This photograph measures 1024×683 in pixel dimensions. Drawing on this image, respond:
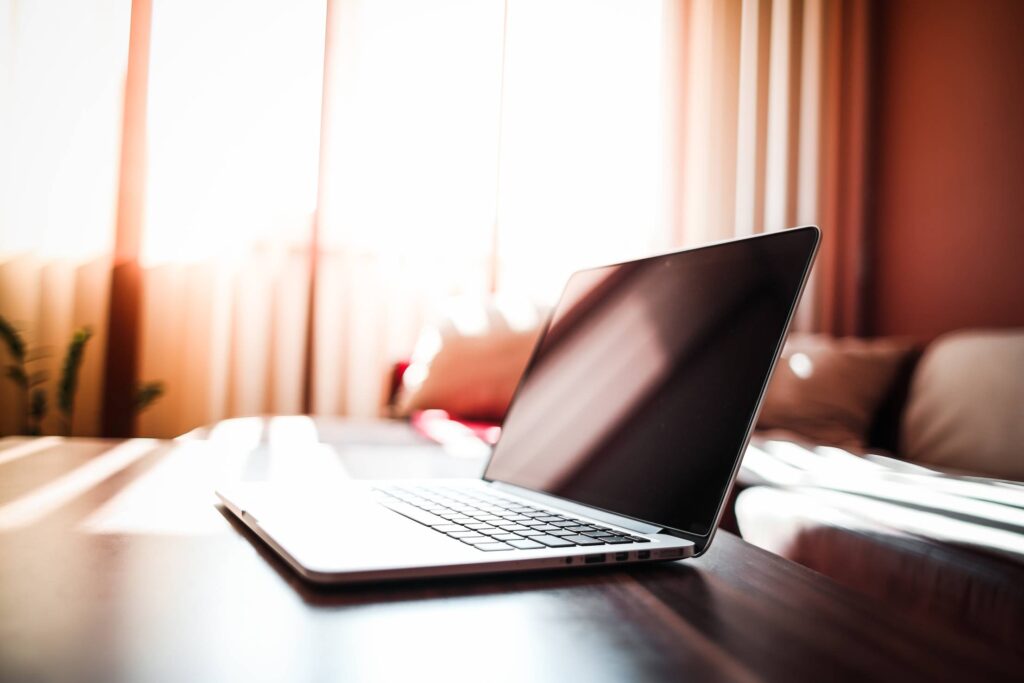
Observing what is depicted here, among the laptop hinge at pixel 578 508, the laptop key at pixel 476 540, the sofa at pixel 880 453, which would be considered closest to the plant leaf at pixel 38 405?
the sofa at pixel 880 453

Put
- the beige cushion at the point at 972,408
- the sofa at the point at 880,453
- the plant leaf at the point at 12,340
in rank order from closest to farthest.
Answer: the sofa at the point at 880,453, the beige cushion at the point at 972,408, the plant leaf at the point at 12,340

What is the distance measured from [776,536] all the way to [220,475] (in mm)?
714

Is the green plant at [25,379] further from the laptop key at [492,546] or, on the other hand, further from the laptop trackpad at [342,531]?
the laptop key at [492,546]

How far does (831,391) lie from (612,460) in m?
1.75

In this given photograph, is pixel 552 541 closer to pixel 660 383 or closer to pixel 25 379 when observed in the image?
pixel 660 383

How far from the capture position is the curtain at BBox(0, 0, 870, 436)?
8.80ft

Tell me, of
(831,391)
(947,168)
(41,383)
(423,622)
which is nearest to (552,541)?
(423,622)

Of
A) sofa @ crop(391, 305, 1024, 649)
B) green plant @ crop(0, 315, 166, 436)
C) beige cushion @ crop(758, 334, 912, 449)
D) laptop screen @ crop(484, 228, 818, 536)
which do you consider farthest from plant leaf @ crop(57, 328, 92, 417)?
laptop screen @ crop(484, 228, 818, 536)

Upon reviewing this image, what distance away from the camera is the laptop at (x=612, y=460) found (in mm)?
428

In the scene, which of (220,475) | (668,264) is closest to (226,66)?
(220,475)

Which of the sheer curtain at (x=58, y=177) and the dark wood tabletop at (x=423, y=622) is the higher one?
the sheer curtain at (x=58, y=177)

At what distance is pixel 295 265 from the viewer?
2871mm

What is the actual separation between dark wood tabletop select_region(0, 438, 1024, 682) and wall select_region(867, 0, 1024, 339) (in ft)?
8.55

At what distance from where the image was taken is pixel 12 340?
248 cm
